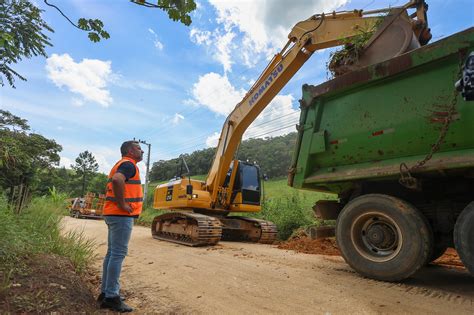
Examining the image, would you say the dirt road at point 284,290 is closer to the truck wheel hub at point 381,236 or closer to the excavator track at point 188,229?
the truck wheel hub at point 381,236

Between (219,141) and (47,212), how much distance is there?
511 cm

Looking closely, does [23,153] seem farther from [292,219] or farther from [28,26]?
[292,219]

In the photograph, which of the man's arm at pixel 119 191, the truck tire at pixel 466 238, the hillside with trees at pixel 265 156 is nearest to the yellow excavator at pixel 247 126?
the truck tire at pixel 466 238

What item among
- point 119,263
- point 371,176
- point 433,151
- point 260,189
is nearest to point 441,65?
point 433,151

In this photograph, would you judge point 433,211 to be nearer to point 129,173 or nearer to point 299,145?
point 299,145

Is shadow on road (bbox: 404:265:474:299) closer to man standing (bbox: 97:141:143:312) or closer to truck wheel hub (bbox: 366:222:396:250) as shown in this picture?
truck wheel hub (bbox: 366:222:396:250)

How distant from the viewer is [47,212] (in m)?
5.67

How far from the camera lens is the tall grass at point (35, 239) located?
3221 millimetres

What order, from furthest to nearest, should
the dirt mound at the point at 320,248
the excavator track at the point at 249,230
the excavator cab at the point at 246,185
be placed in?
the excavator cab at the point at 246,185, the excavator track at the point at 249,230, the dirt mound at the point at 320,248

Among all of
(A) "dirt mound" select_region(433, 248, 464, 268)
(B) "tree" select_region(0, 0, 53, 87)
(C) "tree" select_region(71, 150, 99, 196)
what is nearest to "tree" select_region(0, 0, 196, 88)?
(B) "tree" select_region(0, 0, 53, 87)

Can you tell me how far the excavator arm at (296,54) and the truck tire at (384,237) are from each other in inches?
83.4

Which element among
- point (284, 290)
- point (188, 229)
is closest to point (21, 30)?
point (284, 290)

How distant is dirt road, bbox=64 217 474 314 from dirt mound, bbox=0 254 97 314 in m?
0.56

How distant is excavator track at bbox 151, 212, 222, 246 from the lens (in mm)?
8242
